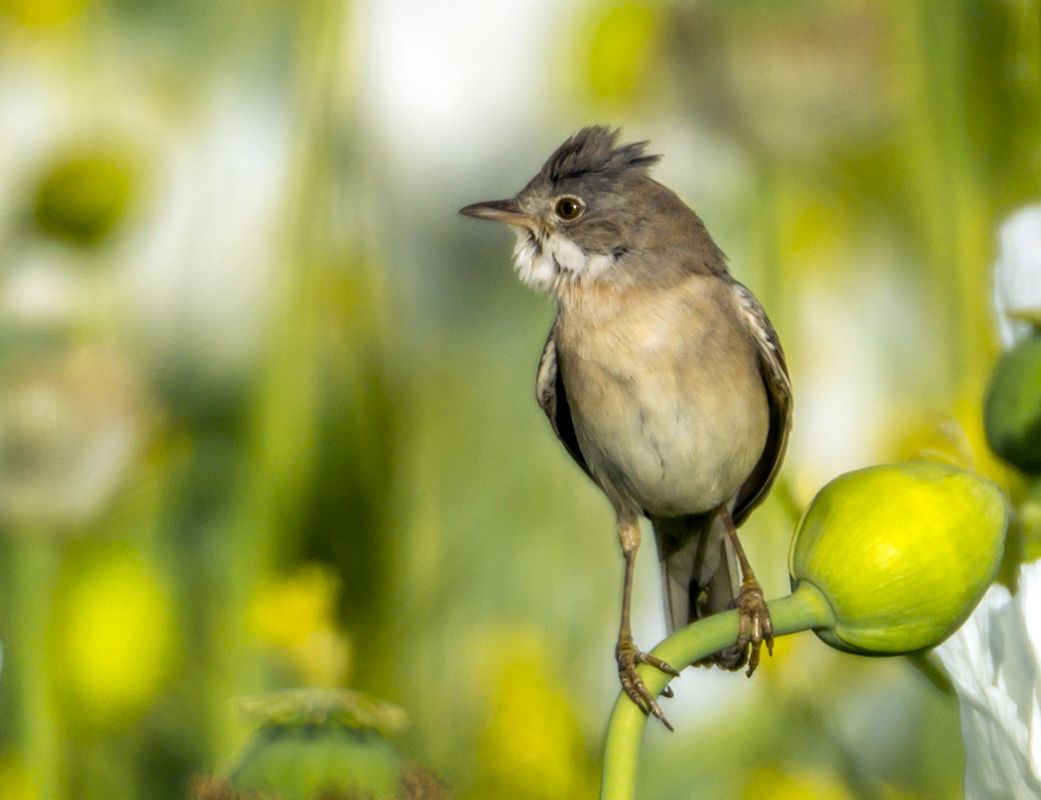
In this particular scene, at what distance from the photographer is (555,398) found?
4.44ft

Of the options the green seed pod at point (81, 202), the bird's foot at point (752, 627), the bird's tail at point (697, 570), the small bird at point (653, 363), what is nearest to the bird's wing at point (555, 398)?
the small bird at point (653, 363)

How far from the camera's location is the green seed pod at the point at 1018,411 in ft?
2.59

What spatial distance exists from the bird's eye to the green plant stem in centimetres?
67

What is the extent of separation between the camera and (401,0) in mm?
2033

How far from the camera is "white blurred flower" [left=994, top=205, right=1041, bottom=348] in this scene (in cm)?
82

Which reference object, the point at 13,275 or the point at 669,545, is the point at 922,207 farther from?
the point at 13,275

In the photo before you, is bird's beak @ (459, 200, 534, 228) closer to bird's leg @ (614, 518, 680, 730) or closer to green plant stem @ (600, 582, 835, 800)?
bird's leg @ (614, 518, 680, 730)

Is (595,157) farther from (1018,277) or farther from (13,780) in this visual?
(13,780)

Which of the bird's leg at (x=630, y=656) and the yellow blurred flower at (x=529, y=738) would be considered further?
the yellow blurred flower at (x=529, y=738)

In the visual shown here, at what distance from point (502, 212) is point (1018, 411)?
1.95 ft

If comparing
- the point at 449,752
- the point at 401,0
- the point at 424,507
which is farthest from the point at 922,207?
the point at 401,0

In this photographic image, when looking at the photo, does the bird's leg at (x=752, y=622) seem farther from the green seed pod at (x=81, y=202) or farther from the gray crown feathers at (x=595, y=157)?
the green seed pod at (x=81, y=202)

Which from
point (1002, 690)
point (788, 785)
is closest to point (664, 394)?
point (788, 785)

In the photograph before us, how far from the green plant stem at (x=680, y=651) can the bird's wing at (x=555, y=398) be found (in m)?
0.63
